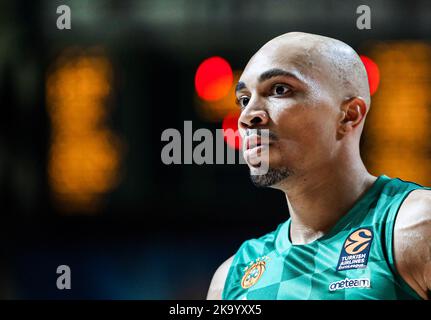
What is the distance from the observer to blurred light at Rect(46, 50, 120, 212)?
17.0 feet

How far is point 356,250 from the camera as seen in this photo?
86.9 inches

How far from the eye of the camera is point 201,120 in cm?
498

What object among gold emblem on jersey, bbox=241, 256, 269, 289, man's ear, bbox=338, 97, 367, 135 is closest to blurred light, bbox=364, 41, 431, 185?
gold emblem on jersey, bbox=241, 256, 269, 289

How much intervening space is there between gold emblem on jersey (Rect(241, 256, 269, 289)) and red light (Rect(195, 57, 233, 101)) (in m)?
A: 2.44

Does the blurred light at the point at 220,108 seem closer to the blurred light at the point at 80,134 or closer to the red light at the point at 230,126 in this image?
the red light at the point at 230,126

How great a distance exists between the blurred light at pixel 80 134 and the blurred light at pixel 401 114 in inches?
71.1

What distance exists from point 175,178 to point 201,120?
463 millimetres

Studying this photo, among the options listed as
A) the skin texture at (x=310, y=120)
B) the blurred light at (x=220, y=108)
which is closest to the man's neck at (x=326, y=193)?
the skin texture at (x=310, y=120)

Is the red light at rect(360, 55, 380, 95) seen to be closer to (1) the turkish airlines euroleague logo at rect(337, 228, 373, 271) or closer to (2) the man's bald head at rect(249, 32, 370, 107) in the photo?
(2) the man's bald head at rect(249, 32, 370, 107)

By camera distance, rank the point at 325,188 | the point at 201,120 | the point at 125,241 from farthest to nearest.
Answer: the point at 125,241 → the point at 201,120 → the point at 325,188

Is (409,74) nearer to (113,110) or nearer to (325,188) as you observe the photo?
(113,110)

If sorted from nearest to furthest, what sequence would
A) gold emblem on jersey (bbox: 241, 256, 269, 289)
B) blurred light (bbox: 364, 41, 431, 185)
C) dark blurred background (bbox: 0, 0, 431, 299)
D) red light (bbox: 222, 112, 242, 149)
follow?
gold emblem on jersey (bbox: 241, 256, 269, 289) < red light (bbox: 222, 112, 242, 149) < blurred light (bbox: 364, 41, 431, 185) < dark blurred background (bbox: 0, 0, 431, 299)

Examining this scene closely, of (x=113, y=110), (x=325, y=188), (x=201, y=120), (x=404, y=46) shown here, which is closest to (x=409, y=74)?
(x=404, y=46)

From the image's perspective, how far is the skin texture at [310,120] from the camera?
231cm
